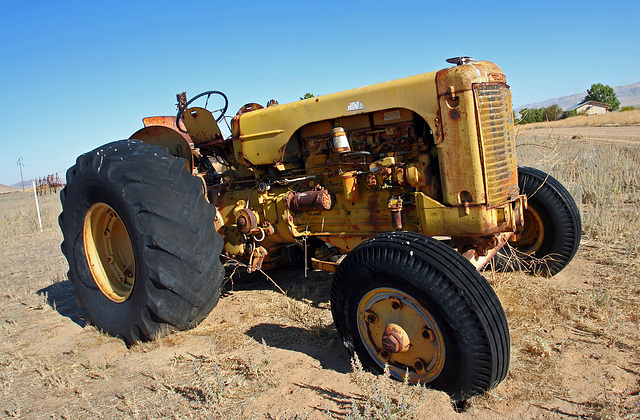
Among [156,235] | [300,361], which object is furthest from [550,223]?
[156,235]

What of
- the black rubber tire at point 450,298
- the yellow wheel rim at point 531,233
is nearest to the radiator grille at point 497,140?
the black rubber tire at point 450,298

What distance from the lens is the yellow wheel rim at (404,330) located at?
254 centimetres

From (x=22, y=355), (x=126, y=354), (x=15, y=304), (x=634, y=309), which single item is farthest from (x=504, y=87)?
(x=15, y=304)

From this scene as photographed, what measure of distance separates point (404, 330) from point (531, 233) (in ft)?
8.04

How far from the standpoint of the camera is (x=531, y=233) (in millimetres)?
4418

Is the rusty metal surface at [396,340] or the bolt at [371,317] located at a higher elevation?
the bolt at [371,317]

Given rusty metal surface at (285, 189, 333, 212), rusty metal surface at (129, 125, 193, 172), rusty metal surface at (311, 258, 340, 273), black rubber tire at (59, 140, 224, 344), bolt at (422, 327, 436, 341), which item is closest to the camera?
bolt at (422, 327, 436, 341)

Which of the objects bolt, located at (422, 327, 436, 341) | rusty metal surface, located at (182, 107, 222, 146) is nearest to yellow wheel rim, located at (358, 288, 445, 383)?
bolt, located at (422, 327, 436, 341)

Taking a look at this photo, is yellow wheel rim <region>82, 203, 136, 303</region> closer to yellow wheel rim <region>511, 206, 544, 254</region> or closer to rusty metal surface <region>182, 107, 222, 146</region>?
rusty metal surface <region>182, 107, 222, 146</region>

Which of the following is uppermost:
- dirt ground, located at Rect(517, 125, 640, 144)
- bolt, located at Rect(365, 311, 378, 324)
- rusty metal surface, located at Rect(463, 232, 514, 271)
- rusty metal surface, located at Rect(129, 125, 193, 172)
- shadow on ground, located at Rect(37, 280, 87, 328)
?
rusty metal surface, located at Rect(129, 125, 193, 172)

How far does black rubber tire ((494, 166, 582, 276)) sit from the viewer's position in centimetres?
417

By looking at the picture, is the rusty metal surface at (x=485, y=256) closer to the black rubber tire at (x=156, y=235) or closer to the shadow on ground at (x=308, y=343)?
the shadow on ground at (x=308, y=343)

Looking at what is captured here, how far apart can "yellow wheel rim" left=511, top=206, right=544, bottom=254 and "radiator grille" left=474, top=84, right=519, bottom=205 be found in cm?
113

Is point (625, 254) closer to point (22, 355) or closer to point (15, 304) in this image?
point (22, 355)
